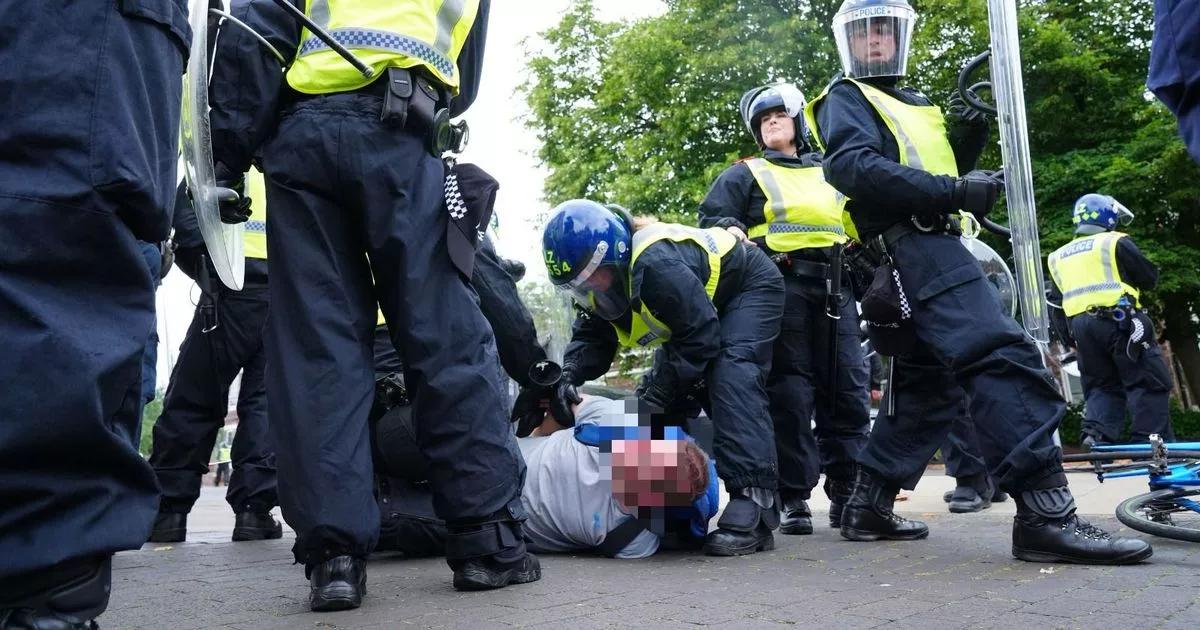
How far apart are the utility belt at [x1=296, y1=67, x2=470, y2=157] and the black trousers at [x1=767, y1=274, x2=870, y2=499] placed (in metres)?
2.29

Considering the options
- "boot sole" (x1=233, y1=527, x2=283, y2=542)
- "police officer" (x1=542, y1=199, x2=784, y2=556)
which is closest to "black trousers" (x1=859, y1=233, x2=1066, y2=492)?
"police officer" (x1=542, y1=199, x2=784, y2=556)

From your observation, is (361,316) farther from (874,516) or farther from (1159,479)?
(1159,479)

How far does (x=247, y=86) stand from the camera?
123 inches

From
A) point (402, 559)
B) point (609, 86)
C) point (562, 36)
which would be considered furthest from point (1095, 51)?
point (402, 559)

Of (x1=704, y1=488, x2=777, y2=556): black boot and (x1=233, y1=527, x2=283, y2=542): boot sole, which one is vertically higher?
(x1=704, y1=488, x2=777, y2=556): black boot

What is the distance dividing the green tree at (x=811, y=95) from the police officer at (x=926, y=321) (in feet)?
44.5

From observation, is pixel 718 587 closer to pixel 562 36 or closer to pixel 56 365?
pixel 56 365

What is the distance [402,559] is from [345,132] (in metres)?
1.78

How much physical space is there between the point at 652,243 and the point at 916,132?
1028 mm

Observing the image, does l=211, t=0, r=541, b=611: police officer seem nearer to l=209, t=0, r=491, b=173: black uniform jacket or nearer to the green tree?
l=209, t=0, r=491, b=173: black uniform jacket

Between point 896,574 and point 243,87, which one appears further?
point 896,574

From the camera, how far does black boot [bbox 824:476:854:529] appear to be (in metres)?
5.29

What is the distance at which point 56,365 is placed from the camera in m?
1.98

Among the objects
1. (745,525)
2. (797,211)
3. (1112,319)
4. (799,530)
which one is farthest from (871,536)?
(1112,319)
